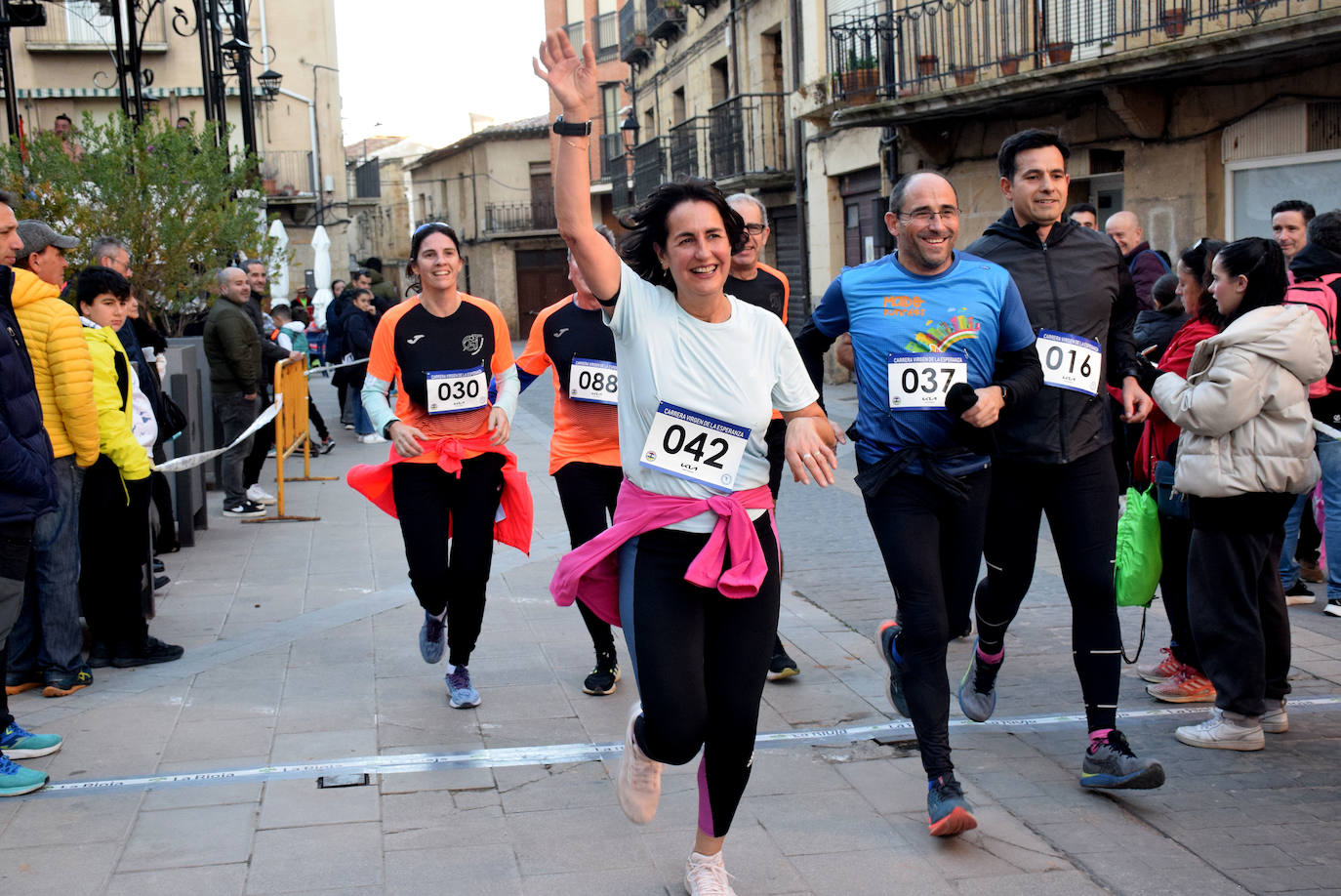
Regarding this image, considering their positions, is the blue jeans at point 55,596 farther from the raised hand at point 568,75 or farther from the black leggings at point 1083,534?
the black leggings at point 1083,534

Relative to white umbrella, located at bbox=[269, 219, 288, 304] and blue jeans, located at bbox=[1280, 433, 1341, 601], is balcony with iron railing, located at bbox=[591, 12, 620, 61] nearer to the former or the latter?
white umbrella, located at bbox=[269, 219, 288, 304]

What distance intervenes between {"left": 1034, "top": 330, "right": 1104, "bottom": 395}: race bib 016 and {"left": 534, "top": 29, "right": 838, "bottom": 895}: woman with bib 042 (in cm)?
126

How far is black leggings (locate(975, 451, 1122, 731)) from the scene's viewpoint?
177 inches

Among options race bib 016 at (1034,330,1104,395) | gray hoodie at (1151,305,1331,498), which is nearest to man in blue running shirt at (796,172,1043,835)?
race bib 016 at (1034,330,1104,395)

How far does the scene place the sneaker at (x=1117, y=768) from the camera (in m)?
4.22

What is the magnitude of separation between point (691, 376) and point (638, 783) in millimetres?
1082

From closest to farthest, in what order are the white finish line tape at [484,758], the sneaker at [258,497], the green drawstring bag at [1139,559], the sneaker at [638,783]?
the sneaker at [638,783], the white finish line tape at [484,758], the green drawstring bag at [1139,559], the sneaker at [258,497]

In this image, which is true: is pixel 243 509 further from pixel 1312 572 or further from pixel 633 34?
pixel 633 34

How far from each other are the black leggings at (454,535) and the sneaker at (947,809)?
2.14m

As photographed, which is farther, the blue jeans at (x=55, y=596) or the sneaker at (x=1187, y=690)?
the blue jeans at (x=55, y=596)

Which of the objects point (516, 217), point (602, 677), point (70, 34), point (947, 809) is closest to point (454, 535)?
point (602, 677)

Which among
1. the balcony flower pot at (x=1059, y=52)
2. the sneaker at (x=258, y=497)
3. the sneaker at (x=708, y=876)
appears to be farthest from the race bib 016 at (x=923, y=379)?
the balcony flower pot at (x=1059, y=52)

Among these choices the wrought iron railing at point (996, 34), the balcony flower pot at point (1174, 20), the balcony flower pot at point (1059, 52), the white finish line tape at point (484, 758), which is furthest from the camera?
the balcony flower pot at point (1059, 52)

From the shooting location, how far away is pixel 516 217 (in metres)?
52.1
